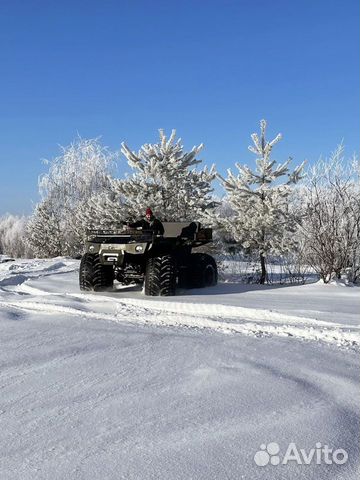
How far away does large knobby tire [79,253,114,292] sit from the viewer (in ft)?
29.7

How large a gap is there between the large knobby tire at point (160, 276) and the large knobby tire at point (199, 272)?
1540 mm

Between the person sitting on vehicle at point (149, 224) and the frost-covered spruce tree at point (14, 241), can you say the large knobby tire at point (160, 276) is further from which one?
the frost-covered spruce tree at point (14, 241)

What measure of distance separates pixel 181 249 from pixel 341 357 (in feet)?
20.3

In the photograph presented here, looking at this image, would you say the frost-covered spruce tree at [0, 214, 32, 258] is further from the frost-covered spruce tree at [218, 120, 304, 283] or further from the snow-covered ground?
the snow-covered ground

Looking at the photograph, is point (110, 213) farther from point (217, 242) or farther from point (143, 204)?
point (217, 242)

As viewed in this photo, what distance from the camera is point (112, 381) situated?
137 inches

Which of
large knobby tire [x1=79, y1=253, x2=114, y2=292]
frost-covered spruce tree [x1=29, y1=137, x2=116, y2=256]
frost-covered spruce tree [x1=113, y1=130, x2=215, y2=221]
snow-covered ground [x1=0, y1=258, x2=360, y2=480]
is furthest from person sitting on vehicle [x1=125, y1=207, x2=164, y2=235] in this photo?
frost-covered spruce tree [x1=29, y1=137, x2=116, y2=256]

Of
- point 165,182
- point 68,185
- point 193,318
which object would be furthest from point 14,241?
point 193,318

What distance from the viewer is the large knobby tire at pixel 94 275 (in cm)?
906

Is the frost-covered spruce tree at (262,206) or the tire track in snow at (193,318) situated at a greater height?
the frost-covered spruce tree at (262,206)

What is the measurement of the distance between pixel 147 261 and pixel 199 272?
1.69 metres

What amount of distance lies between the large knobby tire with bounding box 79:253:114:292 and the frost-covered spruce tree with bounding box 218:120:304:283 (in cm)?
593

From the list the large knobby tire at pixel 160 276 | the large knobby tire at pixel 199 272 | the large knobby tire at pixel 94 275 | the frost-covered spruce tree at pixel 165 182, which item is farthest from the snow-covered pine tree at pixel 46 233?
the large knobby tire at pixel 160 276

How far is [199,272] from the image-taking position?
1005cm
